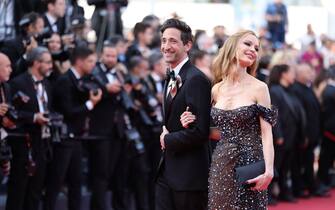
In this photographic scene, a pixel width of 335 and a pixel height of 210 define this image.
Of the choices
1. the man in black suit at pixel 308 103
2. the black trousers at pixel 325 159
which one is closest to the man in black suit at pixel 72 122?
the man in black suit at pixel 308 103

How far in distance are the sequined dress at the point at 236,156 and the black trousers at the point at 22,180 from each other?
3114mm

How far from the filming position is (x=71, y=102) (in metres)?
9.30

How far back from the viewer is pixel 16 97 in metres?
8.61

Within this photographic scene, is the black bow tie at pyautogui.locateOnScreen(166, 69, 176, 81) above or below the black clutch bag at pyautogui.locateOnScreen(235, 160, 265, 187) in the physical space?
above

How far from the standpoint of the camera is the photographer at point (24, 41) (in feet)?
30.5

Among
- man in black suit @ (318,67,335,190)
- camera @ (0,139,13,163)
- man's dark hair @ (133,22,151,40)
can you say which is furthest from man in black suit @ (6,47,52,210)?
man in black suit @ (318,67,335,190)

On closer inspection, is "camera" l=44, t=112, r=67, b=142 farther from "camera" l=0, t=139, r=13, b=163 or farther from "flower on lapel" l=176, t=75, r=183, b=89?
"flower on lapel" l=176, t=75, r=183, b=89

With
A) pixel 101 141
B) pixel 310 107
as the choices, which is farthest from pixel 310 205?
pixel 101 141

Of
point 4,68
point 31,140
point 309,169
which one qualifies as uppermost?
point 4,68

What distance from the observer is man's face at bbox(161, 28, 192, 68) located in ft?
20.5

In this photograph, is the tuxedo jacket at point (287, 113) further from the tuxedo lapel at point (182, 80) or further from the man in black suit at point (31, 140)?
the tuxedo lapel at point (182, 80)

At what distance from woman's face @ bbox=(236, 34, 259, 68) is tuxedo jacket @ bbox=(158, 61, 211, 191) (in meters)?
0.32

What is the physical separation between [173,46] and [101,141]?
366cm

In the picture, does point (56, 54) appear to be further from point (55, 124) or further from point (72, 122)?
point (55, 124)
